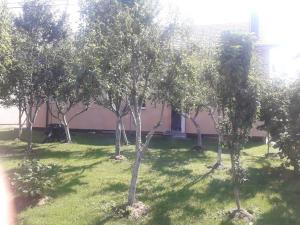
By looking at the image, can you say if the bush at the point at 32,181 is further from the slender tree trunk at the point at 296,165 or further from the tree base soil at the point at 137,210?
the slender tree trunk at the point at 296,165

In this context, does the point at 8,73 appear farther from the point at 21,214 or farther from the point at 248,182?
the point at 248,182

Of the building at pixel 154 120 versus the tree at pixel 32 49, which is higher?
the tree at pixel 32 49

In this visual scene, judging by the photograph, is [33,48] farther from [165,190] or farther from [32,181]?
[165,190]

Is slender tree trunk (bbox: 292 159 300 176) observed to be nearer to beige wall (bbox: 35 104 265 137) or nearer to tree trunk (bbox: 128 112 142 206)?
tree trunk (bbox: 128 112 142 206)

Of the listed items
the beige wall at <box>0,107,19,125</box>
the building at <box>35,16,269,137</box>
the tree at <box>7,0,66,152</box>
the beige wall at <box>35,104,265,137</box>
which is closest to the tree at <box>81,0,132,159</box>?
the tree at <box>7,0,66,152</box>

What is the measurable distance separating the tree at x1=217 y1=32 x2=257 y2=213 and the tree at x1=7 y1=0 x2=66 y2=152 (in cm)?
901

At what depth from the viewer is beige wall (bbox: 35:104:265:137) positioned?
88.3 ft

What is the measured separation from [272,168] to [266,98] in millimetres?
2642

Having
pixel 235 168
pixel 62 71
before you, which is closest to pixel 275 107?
pixel 235 168

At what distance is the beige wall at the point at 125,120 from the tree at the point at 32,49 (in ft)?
28.3

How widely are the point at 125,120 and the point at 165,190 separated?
50.2 ft

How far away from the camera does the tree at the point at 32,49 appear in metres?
17.3

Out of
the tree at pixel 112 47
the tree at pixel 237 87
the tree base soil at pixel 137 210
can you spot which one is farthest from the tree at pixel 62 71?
the tree at pixel 237 87

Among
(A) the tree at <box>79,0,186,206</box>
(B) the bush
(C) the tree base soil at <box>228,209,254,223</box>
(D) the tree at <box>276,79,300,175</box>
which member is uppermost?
(A) the tree at <box>79,0,186,206</box>
